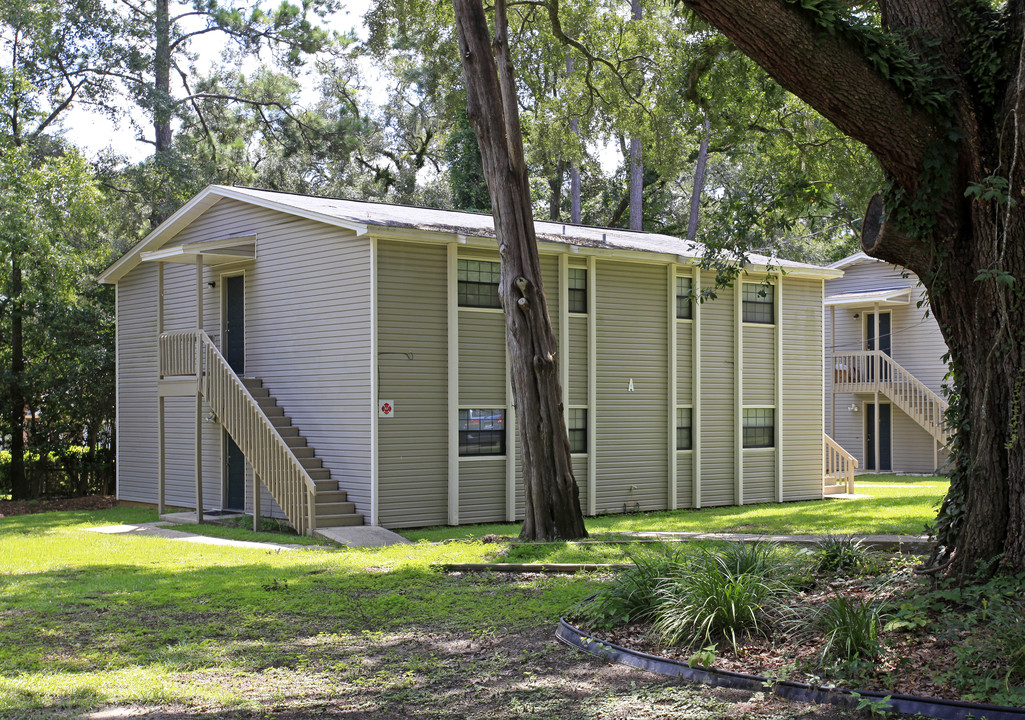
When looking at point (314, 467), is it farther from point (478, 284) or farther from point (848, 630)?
point (848, 630)

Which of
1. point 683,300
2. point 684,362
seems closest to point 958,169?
point 684,362

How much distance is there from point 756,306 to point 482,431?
24.8 ft

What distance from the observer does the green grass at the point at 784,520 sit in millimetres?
14805

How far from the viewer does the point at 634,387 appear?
19.1 metres

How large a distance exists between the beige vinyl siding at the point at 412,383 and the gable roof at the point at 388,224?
1.88 ft

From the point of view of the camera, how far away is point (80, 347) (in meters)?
24.6

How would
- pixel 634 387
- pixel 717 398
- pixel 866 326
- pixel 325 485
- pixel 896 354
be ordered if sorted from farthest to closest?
pixel 866 326, pixel 896 354, pixel 717 398, pixel 634 387, pixel 325 485

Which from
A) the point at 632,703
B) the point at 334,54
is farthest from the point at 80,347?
the point at 632,703

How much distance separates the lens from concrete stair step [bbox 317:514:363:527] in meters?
15.3

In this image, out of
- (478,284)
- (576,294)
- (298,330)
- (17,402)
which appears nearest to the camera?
(478,284)

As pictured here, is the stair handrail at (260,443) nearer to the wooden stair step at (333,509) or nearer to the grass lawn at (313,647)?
the wooden stair step at (333,509)

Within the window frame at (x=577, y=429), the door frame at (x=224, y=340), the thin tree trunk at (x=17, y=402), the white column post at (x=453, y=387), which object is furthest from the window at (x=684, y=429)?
the thin tree trunk at (x=17, y=402)

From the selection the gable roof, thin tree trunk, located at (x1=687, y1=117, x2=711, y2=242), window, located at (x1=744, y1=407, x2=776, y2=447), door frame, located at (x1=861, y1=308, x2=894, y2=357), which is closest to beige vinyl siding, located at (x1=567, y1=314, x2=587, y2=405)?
the gable roof

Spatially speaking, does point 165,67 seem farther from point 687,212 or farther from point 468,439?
point 687,212
